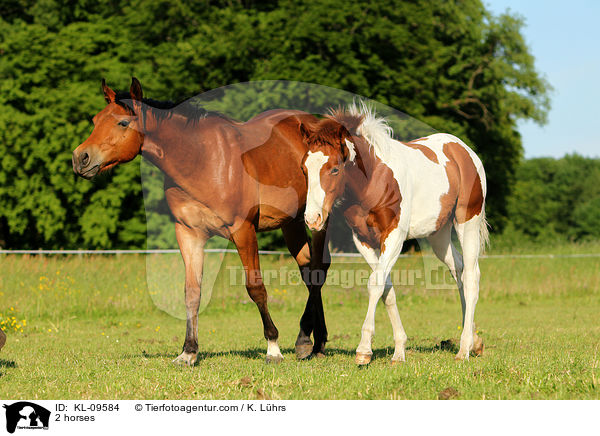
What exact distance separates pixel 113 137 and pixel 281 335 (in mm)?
6300

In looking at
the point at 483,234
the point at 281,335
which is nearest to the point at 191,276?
the point at 483,234

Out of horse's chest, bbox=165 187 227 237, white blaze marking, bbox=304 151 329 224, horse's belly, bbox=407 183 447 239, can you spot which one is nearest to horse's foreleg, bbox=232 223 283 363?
horse's chest, bbox=165 187 227 237

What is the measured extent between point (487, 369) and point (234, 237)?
A: 3.15m

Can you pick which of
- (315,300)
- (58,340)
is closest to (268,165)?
(315,300)

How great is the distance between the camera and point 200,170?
751 centimetres

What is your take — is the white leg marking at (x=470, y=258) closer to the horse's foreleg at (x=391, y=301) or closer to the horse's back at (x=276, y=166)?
the horse's foreleg at (x=391, y=301)

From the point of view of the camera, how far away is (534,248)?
25.4m

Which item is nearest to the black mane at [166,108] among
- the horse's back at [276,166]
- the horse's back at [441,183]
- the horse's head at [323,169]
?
the horse's back at [276,166]

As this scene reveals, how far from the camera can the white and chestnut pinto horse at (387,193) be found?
6.64 meters

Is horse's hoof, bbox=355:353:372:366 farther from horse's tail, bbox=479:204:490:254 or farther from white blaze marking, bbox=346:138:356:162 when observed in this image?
horse's tail, bbox=479:204:490:254

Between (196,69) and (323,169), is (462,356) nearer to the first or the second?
(323,169)

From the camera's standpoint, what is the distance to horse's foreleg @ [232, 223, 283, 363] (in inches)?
296

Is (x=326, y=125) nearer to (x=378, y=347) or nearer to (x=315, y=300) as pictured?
(x=315, y=300)
